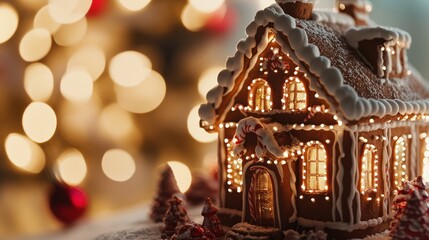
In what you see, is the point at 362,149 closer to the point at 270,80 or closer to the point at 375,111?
the point at 375,111

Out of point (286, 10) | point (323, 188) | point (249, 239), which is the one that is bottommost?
point (249, 239)

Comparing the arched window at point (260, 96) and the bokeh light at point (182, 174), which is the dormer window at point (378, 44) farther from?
the bokeh light at point (182, 174)

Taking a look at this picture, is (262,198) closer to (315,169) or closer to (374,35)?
(315,169)

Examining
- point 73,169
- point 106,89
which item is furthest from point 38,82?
point 73,169

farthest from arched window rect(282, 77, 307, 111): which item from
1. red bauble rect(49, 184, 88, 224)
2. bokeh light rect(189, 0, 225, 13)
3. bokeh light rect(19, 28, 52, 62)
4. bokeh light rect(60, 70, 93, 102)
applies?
bokeh light rect(19, 28, 52, 62)

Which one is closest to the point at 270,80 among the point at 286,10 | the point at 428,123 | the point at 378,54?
the point at 286,10

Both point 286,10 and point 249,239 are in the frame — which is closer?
point 249,239
